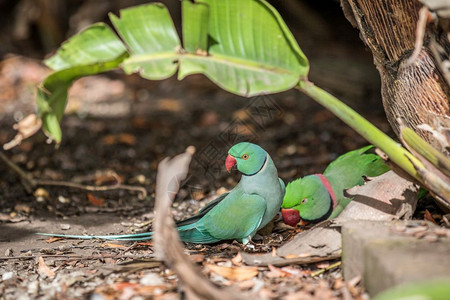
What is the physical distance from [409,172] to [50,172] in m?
2.82

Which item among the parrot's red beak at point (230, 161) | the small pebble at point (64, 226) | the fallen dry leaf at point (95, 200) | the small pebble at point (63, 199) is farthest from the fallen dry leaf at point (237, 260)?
the small pebble at point (63, 199)

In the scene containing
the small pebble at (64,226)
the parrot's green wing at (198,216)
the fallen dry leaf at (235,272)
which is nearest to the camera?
the fallen dry leaf at (235,272)

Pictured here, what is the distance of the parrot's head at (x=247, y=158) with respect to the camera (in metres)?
2.62

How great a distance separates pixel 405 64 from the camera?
8.16 feet

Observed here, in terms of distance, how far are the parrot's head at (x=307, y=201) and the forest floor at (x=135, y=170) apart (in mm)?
121

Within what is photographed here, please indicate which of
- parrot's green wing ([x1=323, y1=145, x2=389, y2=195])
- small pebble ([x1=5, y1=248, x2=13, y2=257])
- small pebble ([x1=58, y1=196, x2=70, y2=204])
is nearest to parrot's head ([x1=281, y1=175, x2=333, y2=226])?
parrot's green wing ([x1=323, y1=145, x2=389, y2=195])

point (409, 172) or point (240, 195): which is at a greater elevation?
point (409, 172)

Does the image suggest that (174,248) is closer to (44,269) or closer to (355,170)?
(44,269)

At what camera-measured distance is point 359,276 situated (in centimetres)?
206

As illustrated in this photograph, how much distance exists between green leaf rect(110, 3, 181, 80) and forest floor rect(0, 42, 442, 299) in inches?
33.5

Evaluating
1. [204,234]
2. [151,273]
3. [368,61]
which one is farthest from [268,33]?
[368,61]

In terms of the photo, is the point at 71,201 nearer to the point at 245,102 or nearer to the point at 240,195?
the point at 240,195

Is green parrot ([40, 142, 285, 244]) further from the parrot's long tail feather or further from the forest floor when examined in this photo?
the parrot's long tail feather

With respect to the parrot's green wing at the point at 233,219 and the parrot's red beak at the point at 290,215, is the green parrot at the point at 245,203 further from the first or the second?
the parrot's red beak at the point at 290,215
